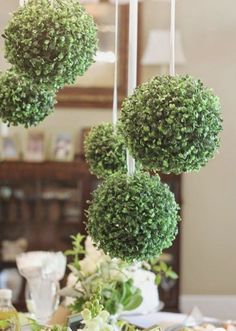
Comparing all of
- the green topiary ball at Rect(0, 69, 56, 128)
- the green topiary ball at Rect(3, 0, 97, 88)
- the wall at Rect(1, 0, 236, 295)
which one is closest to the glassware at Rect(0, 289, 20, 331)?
the green topiary ball at Rect(0, 69, 56, 128)

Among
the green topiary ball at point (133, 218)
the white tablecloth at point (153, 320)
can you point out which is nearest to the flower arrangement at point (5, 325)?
the green topiary ball at point (133, 218)

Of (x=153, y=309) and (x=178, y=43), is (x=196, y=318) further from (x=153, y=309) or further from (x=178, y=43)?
(x=178, y=43)

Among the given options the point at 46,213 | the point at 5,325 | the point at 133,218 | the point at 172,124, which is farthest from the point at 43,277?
the point at 46,213

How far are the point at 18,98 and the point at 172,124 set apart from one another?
43 centimetres

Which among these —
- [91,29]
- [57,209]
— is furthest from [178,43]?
[91,29]

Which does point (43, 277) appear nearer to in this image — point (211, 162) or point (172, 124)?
point (172, 124)

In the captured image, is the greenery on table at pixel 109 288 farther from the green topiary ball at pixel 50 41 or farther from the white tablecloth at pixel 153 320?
the green topiary ball at pixel 50 41

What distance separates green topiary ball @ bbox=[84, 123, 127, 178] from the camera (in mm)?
1457

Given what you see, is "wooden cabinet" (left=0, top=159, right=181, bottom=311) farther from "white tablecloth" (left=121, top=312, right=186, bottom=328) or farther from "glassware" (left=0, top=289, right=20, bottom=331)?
"glassware" (left=0, top=289, right=20, bottom=331)

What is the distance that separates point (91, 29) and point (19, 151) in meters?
3.66

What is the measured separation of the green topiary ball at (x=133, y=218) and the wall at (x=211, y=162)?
3.82 metres

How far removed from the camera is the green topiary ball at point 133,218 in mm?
1159

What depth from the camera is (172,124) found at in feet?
3.54

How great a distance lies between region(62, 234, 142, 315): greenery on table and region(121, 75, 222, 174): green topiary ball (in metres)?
0.85
